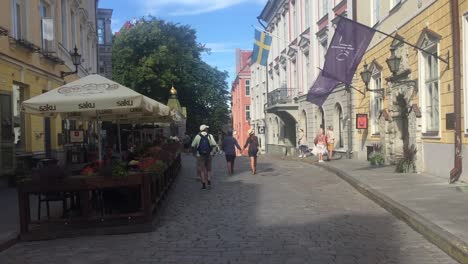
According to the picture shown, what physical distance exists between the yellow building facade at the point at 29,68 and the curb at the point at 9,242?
6.89 m

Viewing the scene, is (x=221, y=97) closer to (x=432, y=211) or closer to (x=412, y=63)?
(x=412, y=63)

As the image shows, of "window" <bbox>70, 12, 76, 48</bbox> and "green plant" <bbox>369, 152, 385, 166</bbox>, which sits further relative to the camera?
"window" <bbox>70, 12, 76, 48</bbox>

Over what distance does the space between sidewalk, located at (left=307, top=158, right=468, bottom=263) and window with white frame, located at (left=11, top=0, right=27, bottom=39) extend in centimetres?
1073

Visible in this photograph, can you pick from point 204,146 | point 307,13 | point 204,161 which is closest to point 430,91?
point 204,146

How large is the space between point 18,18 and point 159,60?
2638 cm

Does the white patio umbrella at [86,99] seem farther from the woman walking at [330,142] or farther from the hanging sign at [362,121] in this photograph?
the woman walking at [330,142]

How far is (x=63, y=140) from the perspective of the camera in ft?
70.6

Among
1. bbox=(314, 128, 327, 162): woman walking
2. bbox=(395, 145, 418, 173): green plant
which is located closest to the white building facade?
bbox=(314, 128, 327, 162): woman walking

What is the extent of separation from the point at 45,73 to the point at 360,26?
11.0 m

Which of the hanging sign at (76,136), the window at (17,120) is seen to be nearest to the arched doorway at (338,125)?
the hanging sign at (76,136)

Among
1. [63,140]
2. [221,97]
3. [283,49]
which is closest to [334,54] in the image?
[63,140]

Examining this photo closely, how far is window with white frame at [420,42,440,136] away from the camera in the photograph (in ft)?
45.2

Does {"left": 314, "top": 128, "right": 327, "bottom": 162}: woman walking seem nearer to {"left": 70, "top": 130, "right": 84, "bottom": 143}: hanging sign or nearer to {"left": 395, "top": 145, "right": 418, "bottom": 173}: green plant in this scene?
{"left": 395, "top": 145, "right": 418, "bottom": 173}: green plant

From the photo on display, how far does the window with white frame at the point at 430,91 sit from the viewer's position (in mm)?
13789
